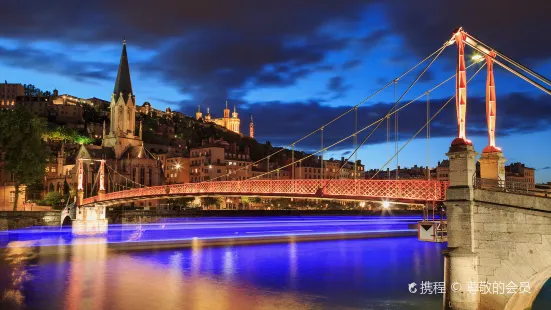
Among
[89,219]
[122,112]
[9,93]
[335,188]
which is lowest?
[89,219]

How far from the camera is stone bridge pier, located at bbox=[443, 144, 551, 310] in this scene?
15.5 metres

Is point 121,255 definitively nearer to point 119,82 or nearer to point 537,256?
point 537,256

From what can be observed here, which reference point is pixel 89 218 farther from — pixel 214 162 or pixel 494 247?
pixel 494 247

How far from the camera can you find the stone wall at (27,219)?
55656 mm

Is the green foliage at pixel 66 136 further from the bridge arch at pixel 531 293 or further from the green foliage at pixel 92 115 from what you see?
the bridge arch at pixel 531 293

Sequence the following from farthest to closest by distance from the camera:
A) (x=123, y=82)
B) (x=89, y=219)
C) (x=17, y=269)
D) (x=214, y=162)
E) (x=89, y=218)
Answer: (x=123, y=82) → (x=214, y=162) → (x=89, y=218) → (x=89, y=219) → (x=17, y=269)

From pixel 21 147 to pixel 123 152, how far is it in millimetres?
48559

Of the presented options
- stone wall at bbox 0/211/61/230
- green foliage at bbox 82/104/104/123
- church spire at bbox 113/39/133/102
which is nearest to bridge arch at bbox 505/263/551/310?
stone wall at bbox 0/211/61/230

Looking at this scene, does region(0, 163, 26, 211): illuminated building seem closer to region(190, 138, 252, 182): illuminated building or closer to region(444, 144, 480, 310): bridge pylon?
region(190, 138, 252, 182): illuminated building

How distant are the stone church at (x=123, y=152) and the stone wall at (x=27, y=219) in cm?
3521

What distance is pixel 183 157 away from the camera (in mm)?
114375

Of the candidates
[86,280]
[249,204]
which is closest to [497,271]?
[86,280]

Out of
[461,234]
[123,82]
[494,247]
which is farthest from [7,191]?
[494,247]

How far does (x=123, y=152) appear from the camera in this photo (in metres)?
108
